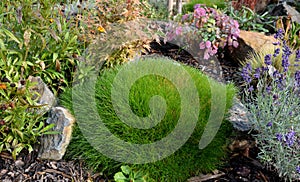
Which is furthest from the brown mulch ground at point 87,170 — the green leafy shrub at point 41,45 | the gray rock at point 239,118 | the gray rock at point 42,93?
the green leafy shrub at point 41,45

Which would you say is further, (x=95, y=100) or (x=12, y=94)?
(x=95, y=100)

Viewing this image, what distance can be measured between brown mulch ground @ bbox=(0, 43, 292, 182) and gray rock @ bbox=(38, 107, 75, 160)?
0.07 meters

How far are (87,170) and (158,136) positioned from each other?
2.02ft

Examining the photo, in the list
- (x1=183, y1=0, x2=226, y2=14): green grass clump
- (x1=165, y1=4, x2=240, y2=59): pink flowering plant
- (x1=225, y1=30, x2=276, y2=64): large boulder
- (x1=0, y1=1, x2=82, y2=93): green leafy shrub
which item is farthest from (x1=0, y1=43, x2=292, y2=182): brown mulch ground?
(x1=183, y1=0, x2=226, y2=14): green grass clump

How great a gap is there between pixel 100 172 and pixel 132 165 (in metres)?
0.28

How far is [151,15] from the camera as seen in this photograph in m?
→ 4.91

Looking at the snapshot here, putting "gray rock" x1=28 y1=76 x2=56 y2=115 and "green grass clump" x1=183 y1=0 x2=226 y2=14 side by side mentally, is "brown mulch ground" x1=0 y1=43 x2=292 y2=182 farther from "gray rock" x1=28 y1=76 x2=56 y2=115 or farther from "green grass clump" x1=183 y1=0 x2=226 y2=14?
"green grass clump" x1=183 y1=0 x2=226 y2=14

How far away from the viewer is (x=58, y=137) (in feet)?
8.97

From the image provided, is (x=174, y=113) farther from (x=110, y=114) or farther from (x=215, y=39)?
(x=215, y=39)

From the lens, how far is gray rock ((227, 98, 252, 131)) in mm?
2938

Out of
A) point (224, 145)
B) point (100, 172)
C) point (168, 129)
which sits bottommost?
point (100, 172)

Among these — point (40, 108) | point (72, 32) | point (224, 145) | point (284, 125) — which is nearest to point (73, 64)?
point (72, 32)

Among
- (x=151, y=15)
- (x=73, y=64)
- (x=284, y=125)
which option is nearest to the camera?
(x=284, y=125)

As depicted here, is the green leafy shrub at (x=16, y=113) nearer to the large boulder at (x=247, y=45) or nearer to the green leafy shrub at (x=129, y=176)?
the green leafy shrub at (x=129, y=176)
